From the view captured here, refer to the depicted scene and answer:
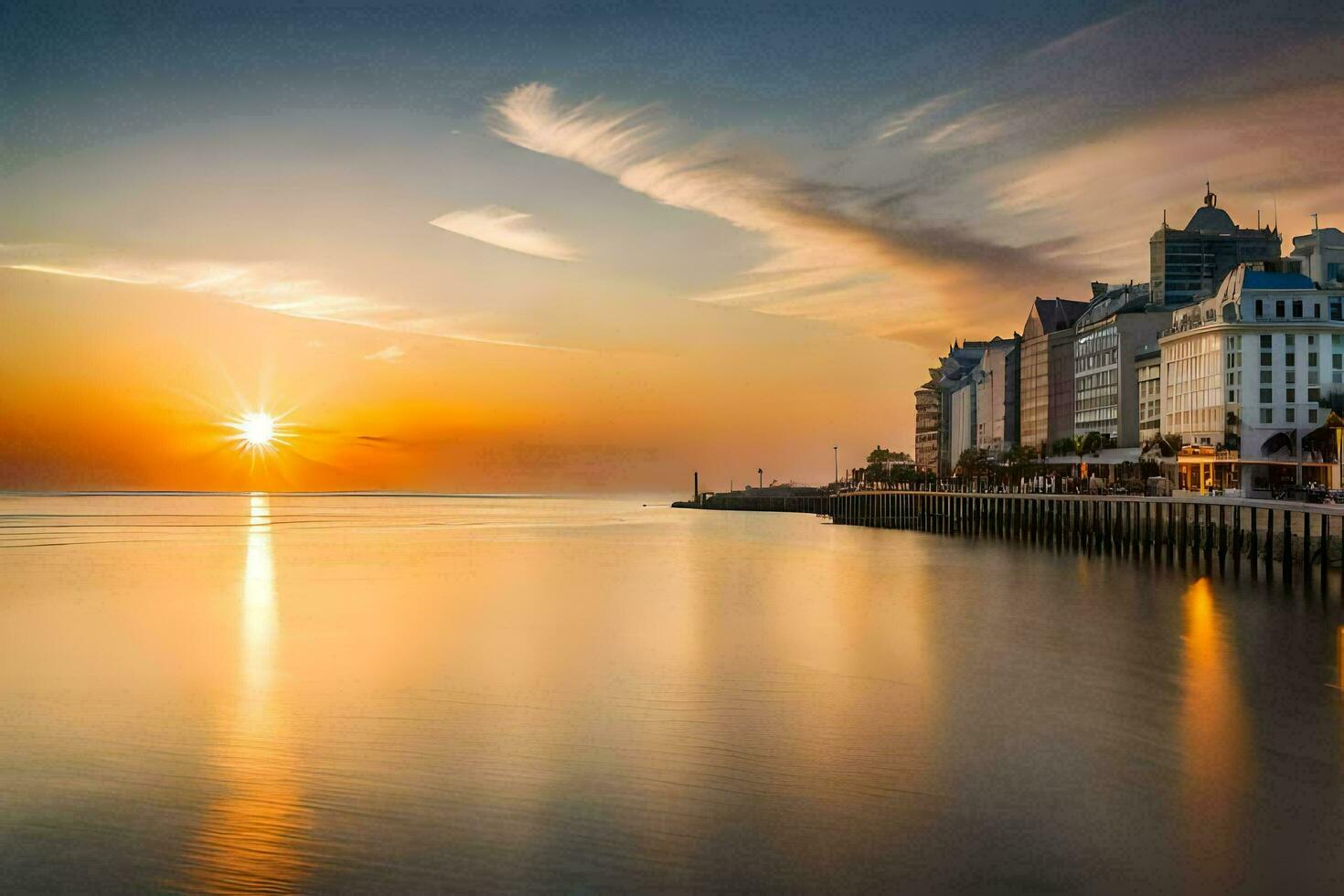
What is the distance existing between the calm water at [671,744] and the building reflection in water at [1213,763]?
0.23ft

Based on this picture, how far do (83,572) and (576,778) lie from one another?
51503 mm

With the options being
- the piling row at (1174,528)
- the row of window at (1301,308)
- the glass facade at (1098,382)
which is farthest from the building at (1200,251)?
the piling row at (1174,528)

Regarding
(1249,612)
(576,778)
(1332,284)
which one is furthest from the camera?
(1332,284)

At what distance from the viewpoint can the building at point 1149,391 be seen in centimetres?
13612

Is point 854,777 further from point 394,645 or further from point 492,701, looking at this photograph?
point 394,645

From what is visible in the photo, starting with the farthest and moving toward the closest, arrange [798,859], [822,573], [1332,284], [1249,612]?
[1332,284], [822,573], [1249,612], [798,859]

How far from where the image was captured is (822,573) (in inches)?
2594

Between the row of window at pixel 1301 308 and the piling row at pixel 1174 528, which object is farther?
the row of window at pixel 1301 308

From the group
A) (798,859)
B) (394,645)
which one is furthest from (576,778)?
(394,645)

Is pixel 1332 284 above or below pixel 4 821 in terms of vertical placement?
above

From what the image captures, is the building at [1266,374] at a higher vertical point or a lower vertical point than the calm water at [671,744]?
higher

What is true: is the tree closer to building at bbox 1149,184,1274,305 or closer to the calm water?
building at bbox 1149,184,1274,305

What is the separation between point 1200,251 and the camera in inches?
7170

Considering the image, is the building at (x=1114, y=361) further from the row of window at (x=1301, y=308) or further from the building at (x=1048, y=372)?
the row of window at (x=1301, y=308)
